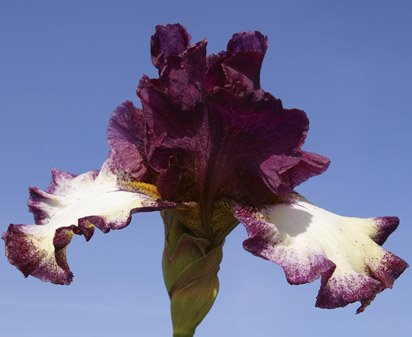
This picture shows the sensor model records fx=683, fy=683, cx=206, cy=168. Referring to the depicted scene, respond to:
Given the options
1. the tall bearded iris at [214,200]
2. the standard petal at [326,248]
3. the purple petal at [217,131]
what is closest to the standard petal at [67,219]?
the tall bearded iris at [214,200]

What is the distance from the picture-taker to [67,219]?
3006 mm

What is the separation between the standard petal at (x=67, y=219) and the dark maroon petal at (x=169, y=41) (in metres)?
0.61

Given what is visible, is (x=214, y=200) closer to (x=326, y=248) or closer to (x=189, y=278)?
(x=189, y=278)

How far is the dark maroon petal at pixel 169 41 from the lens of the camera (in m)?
3.22

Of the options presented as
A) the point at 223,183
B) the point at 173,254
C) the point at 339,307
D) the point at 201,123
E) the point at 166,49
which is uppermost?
the point at 166,49

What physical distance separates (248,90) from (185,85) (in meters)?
0.27

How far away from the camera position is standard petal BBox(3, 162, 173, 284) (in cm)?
277

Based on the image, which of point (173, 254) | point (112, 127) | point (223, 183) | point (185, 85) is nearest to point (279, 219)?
point (223, 183)

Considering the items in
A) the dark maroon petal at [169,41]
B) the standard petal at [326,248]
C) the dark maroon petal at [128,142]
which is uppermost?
the dark maroon petal at [169,41]

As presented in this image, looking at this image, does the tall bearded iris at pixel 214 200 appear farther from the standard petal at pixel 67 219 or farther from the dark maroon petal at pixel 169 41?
the dark maroon petal at pixel 169 41

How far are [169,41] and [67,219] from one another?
0.96 m

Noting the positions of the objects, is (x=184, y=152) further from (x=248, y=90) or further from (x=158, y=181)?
(x=248, y=90)

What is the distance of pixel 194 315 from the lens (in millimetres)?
2949

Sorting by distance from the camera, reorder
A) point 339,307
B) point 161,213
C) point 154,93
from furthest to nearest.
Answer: point 161,213 < point 154,93 < point 339,307
